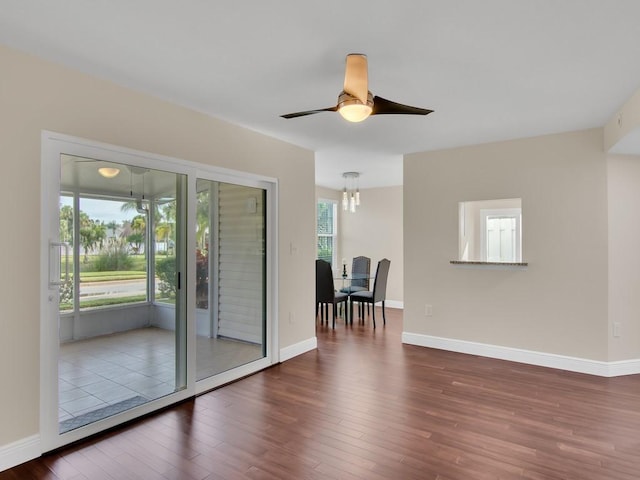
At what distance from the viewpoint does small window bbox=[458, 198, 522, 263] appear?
16.4ft

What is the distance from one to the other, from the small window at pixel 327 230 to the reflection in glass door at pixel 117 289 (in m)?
4.89

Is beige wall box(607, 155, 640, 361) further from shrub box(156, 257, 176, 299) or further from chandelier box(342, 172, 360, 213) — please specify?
shrub box(156, 257, 176, 299)

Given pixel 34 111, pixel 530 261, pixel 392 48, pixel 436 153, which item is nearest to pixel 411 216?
pixel 436 153

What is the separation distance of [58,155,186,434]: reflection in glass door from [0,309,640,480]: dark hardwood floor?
0.99 ft

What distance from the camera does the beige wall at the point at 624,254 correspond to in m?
3.84

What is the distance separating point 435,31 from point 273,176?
2455 mm

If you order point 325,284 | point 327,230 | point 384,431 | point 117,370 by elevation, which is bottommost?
point 384,431

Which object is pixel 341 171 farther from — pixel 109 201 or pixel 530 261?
pixel 109 201

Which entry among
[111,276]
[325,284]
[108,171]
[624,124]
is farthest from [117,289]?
[624,124]

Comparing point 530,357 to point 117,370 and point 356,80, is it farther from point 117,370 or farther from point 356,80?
point 117,370

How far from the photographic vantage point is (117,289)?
9.69ft

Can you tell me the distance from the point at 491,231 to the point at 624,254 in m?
1.55

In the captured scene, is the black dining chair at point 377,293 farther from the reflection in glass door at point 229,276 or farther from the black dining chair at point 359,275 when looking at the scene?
the reflection in glass door at point 229,276

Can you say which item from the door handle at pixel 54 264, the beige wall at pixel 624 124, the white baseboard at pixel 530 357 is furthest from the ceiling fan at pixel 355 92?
the white baseboard at pixel 530 357
